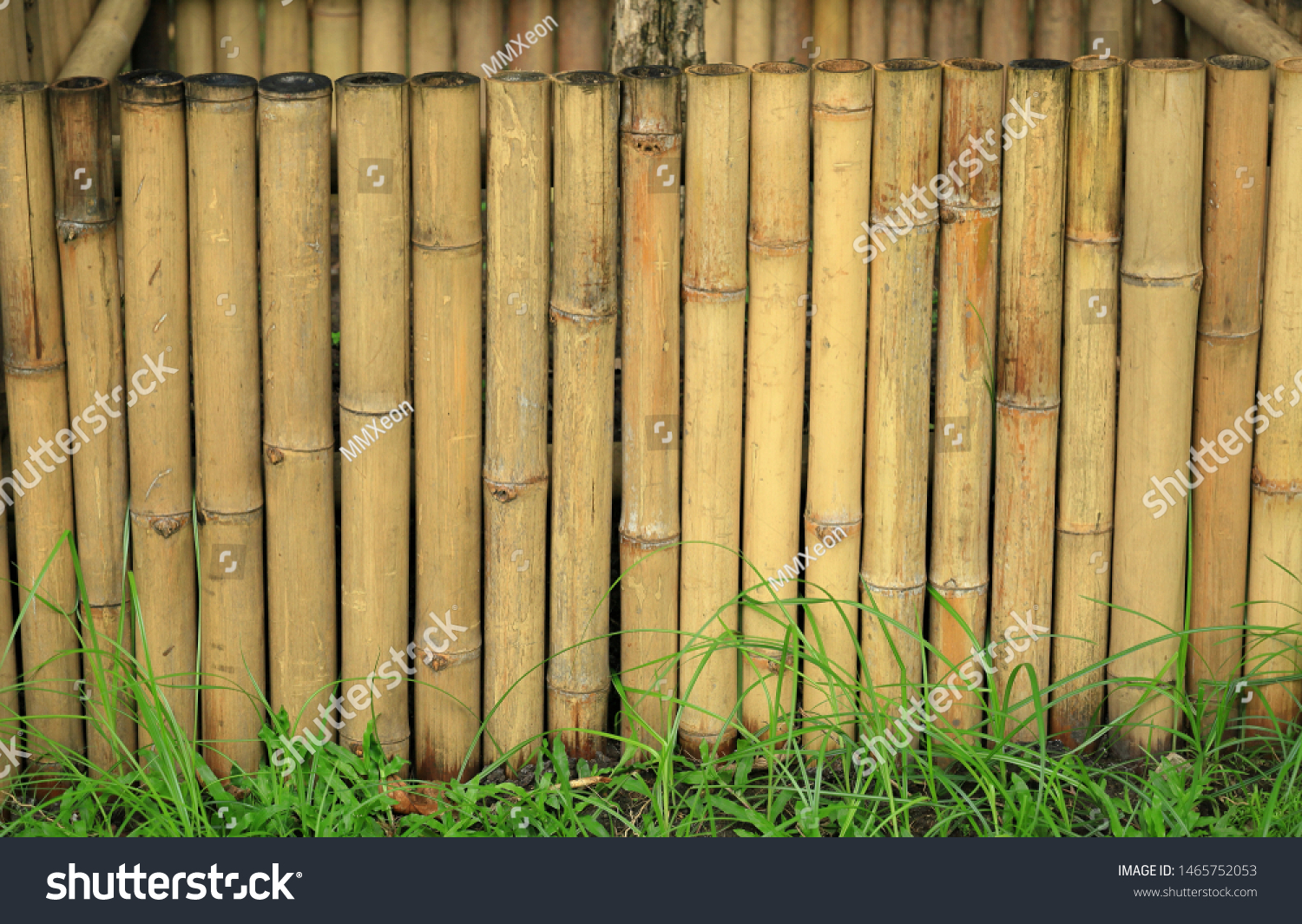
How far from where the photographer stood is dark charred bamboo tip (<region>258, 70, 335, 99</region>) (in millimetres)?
2430

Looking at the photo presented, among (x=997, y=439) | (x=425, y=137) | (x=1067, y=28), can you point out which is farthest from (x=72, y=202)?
(x=1067, y=28)

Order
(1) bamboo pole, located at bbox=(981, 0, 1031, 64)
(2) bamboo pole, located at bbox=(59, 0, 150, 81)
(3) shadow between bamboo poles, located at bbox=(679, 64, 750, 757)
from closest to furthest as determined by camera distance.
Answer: (3) shadow between bamboo poles, located at bbox=(679, 64, 750, 757), (2) bamboo pole, located at bbox=(59, 0, 150, 81), (1) bamboo pole, located at bbox=(981, 0, 1031, 64)

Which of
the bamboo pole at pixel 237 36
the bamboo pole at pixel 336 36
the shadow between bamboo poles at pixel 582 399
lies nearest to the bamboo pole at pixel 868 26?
the bamboo pole at pixel 336 36

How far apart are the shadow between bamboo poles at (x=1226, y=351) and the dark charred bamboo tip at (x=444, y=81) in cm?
132

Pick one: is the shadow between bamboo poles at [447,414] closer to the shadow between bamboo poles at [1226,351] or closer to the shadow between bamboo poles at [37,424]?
the shadow between bamboo poles at [37,424]

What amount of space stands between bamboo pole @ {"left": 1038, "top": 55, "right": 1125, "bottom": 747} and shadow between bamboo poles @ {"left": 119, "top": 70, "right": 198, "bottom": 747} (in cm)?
160

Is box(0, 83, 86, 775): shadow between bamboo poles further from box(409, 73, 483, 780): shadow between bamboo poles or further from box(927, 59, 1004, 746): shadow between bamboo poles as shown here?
box(927, 59, 1004, 746): shadow between bamboo poles

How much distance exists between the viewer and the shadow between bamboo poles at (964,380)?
8.41 feet

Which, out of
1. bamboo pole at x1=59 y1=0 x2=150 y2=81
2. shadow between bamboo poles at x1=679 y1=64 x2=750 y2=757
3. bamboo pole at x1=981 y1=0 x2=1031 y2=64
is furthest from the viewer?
bamboo pole at x1=981 y1=0 x2=1031 y2=64

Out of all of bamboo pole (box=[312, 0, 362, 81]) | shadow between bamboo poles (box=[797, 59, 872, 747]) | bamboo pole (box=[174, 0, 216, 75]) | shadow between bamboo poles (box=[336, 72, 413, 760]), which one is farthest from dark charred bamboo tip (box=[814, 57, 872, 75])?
bamboo pole (box=[174, 0, 216, 75])

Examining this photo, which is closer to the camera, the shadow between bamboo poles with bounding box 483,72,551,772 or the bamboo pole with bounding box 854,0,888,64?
the shadow between bamboo poles with bounding box 483,72,551,772

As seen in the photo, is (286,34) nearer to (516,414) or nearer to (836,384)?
(516,414)

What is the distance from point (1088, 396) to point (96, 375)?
5.99 ft

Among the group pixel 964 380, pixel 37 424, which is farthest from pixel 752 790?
pixel 37 424
